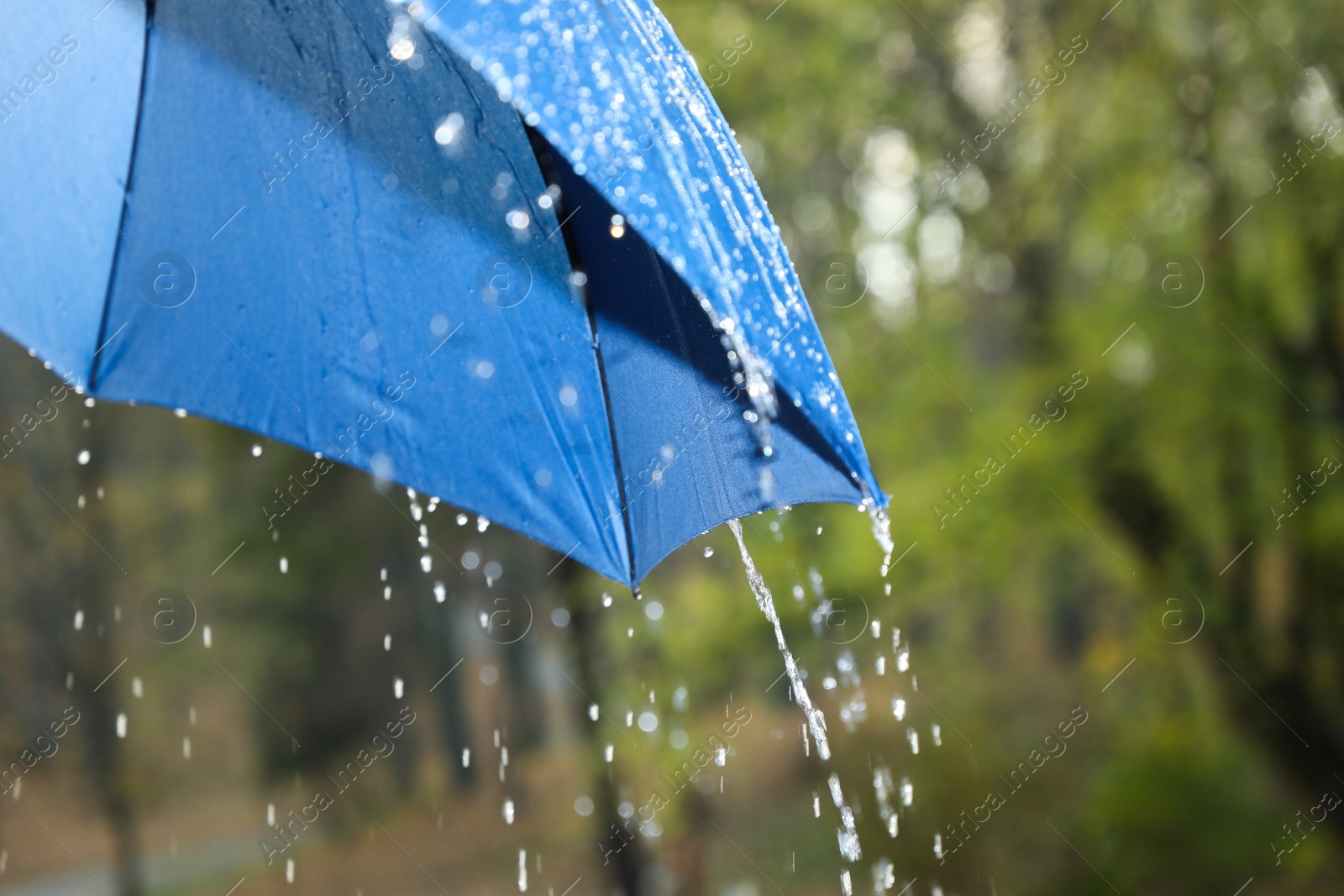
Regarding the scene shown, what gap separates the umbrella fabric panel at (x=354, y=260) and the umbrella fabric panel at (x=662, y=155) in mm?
447

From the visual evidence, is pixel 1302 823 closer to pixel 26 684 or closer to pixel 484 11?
pixel 484 11

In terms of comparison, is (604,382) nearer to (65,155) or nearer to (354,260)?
(354,260)

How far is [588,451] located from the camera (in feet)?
6.73

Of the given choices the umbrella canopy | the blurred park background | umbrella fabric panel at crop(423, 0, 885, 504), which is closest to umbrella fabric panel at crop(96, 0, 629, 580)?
the umbrella canopy

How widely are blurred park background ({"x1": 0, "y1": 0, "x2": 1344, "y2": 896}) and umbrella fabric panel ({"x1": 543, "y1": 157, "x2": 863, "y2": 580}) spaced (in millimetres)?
3465

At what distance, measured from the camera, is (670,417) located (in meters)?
1.99

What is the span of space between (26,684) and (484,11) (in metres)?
11.2

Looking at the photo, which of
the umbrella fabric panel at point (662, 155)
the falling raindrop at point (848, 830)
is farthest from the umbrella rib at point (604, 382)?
the falling raindrop at point (848, 830)

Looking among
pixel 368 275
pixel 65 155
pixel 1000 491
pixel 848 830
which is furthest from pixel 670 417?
pixel 1000 491

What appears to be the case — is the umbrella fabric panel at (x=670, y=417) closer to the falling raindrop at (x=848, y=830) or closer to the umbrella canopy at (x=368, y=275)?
the umbrella canopy at (x=368, y=275)

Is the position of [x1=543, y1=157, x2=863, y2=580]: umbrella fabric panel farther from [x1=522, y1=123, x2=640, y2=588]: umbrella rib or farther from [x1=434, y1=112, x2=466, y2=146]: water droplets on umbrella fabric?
[x1=434, y1=112, x2=466, y2=146]: water droplets on umbrella fabric

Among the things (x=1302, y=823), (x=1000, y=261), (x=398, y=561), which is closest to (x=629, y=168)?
(x=1000, y=261)

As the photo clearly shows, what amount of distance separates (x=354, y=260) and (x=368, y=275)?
4 cm

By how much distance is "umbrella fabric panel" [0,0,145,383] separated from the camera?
1.86 metres
